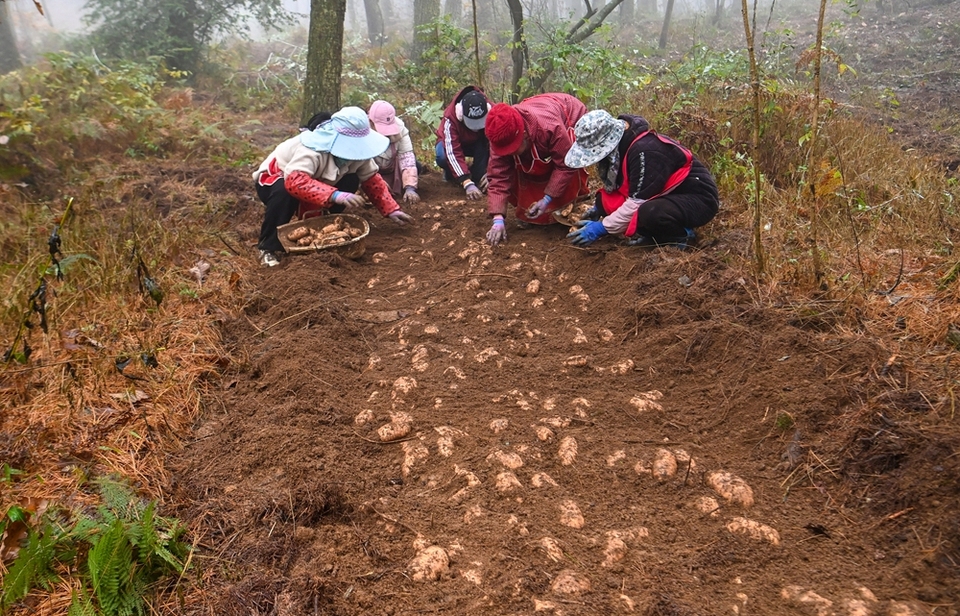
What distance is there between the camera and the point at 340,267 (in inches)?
166

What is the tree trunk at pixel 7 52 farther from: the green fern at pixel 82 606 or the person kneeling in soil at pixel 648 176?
the green fern at pixel 82 606

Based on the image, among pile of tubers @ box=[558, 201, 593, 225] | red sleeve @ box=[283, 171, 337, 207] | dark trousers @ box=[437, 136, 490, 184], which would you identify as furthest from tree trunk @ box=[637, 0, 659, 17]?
red sleeve @ box=[283, 171, 337, 207]

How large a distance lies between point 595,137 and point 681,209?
70cm

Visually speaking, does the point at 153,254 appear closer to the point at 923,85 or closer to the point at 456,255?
the point at 456,255

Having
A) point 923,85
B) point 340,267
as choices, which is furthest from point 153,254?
point 923,85

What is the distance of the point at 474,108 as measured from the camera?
205 inches

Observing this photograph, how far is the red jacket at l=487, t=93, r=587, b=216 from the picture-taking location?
4242mm

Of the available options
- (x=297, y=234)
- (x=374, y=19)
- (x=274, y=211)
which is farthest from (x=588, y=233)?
(x=374, y=19)

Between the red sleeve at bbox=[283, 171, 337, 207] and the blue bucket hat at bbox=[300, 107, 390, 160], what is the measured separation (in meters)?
0.22

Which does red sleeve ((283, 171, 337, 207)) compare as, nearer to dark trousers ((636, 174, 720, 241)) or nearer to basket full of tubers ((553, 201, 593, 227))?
basket full of tubers ((553, 201, 593, 227))

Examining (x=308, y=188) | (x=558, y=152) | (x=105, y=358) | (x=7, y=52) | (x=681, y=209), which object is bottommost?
(x=105, y=358)

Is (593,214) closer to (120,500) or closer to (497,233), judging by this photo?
(497,233)

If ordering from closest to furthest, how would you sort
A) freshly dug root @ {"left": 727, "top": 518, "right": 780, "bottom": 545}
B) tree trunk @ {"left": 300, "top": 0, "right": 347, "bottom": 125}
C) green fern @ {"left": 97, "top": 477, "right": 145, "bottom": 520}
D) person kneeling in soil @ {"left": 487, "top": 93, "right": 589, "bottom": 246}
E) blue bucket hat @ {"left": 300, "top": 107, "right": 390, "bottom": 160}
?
freshly dug root @ {"left": 727, "top": 518, "right": 780, "bottom": 545}, green fern @ {"left": 97, "top": 477, "right": 145, "bottom": 520}, person kneeling in soil @ {"left": 487, "top": 93, "right": 589, "bottom": 246}, blue bucket hat @ {"left": 300, "top": 107, "right": 390, "bottom": 160}, tree trunk @ {"left": 300, "top": 0, "right": 347, "bottom": 125}

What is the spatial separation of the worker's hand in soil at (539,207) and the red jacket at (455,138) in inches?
53.2
